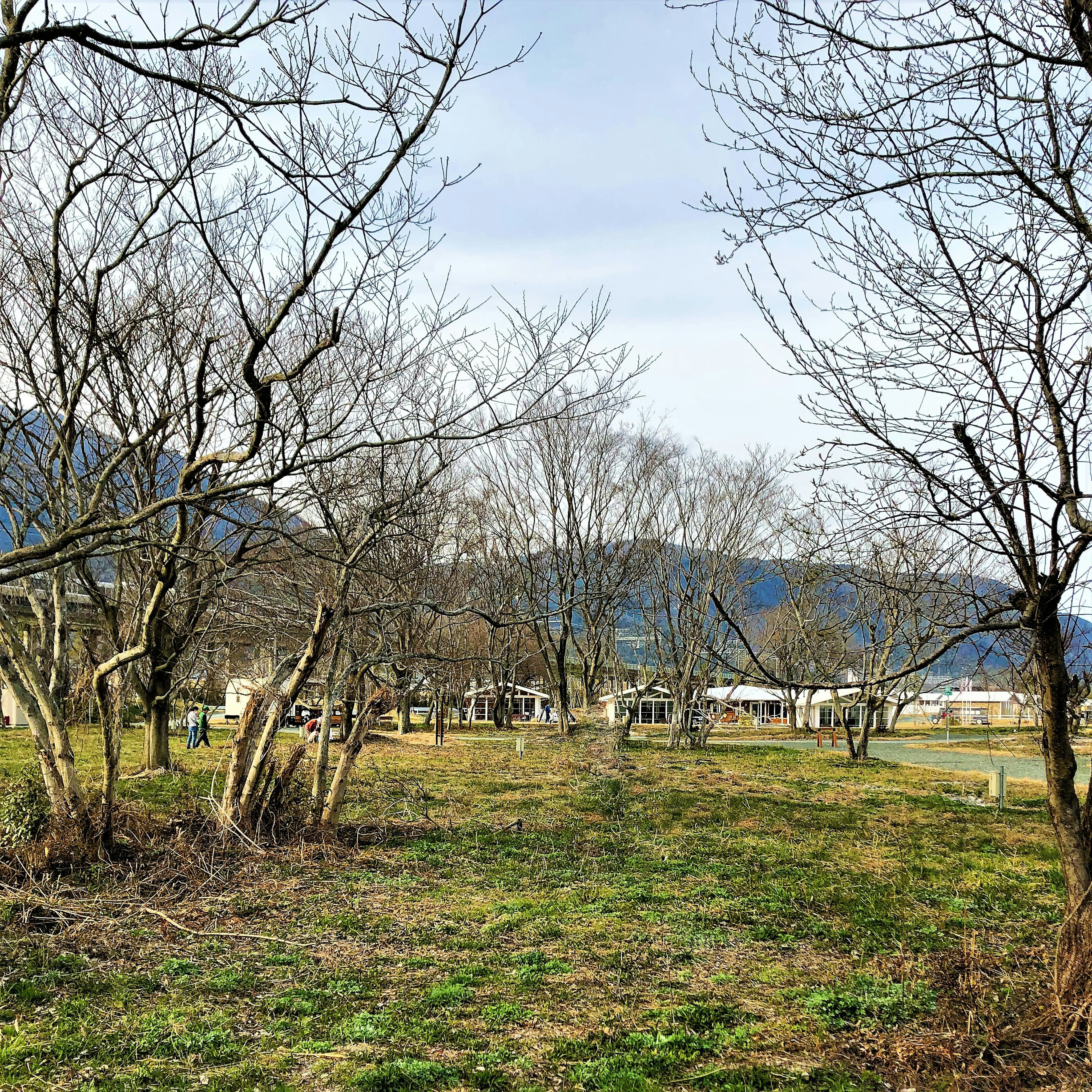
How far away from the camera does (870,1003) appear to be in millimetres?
5539

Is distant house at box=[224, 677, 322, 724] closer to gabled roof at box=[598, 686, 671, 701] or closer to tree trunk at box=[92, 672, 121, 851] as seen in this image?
tree trunk at box=[92, 672, 121, 851]

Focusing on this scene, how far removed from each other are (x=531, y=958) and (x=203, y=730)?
2200 cm

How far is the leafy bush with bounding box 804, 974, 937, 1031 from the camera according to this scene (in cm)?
532

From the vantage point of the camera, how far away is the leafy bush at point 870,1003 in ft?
→ 17.5

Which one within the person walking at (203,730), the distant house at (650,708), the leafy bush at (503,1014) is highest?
the leafy bush at (503,1014)

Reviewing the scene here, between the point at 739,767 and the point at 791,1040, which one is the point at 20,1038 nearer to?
the point at 791,1040

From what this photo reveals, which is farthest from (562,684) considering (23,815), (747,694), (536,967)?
(747,694)

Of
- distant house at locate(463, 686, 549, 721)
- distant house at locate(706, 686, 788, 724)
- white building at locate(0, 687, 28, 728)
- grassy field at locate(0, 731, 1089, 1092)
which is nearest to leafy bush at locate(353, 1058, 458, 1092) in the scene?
grassy field at locate(0, 731, 1089, 1092)

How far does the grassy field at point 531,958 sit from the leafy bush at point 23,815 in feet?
1.45

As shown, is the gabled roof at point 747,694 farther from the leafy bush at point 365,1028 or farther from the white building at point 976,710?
the leafy bush at point 365,1028

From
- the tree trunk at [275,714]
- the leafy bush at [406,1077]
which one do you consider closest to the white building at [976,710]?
the tree trunk at [275,714]

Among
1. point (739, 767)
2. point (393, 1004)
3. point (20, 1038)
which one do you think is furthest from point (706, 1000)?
point (739, 767)

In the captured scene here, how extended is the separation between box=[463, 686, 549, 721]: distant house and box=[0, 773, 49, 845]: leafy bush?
116ft

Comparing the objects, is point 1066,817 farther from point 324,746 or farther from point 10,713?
point 10,713
